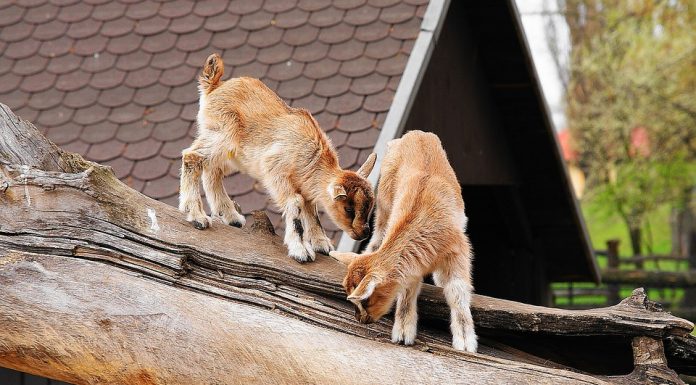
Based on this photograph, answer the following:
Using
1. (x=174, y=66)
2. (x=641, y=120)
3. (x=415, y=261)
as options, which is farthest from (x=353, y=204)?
(x=641, y=120)

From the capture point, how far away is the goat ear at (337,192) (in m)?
4.79

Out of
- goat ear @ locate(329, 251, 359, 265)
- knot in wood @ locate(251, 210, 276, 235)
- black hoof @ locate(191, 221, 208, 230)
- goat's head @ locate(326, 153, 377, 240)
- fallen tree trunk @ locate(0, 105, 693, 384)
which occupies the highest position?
goat's head @ locate(326, 153, 377, 240)

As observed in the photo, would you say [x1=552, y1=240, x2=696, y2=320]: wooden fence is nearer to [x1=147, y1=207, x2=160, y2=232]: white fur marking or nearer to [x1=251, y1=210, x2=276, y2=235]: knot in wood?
[x1=251, y1=210, x2=276, y2=235]: knot in wood

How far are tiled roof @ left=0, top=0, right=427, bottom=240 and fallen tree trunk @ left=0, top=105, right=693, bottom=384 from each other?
2.37 metres

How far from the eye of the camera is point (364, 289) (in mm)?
4059

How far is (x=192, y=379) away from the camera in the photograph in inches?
160

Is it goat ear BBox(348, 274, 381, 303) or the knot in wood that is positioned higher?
the knot in wood

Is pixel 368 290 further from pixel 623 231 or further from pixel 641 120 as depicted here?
pixel 623 231

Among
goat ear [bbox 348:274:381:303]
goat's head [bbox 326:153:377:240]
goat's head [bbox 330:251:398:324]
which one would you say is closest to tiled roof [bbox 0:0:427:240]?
goat's head [bbox 326:153:377:240]

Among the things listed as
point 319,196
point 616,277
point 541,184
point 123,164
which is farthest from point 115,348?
point 616,277

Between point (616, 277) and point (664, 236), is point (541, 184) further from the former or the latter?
point (664, 236)

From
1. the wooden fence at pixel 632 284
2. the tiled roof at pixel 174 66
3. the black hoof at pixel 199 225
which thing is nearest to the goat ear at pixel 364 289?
the black hoof at pixel 199 225

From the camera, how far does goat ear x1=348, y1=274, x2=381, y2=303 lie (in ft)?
13.3

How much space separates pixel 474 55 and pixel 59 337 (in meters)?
5.70
